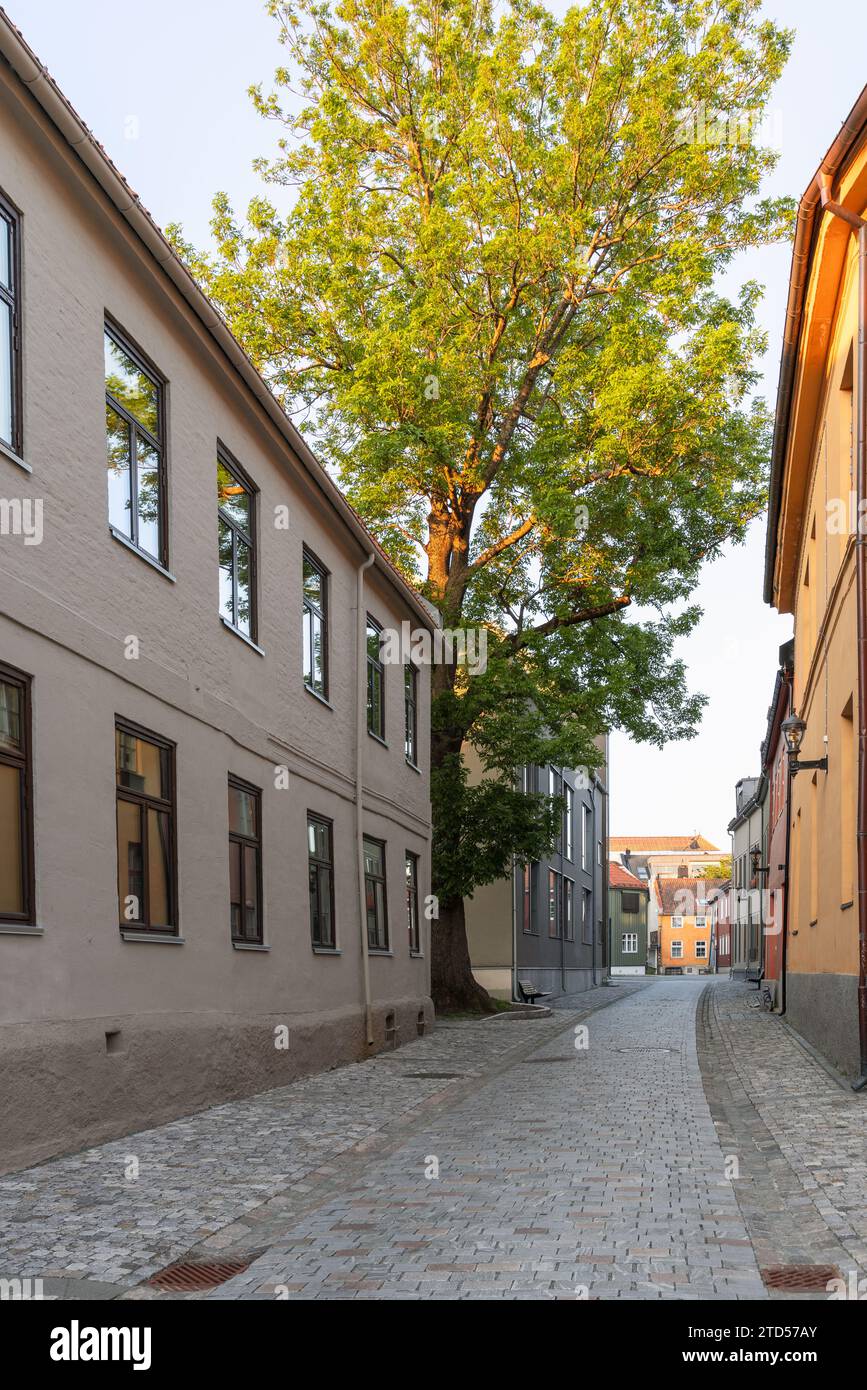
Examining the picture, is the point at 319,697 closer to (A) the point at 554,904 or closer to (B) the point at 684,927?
(A) the point at 554,904

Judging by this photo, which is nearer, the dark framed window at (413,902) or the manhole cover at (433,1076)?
the manhole cover at (433,1076)

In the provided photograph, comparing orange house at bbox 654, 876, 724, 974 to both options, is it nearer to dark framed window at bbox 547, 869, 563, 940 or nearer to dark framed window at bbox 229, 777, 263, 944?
dark framed window at bbox 547, 869, 563, 940

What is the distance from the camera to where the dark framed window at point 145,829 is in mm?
9758

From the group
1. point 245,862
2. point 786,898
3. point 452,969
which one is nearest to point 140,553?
point 245,862

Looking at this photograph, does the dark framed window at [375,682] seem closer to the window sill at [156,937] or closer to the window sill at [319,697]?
the window sill at [319,697]

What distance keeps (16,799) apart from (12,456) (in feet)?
6.62

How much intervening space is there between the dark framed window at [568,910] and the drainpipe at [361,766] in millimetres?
21289

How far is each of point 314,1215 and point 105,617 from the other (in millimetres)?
4424

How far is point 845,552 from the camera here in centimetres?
1272

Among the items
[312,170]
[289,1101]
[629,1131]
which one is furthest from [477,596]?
[629,1131]

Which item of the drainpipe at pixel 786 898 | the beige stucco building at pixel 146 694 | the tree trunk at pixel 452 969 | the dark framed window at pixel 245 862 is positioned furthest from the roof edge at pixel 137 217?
the drainpipe at pixel 786 898

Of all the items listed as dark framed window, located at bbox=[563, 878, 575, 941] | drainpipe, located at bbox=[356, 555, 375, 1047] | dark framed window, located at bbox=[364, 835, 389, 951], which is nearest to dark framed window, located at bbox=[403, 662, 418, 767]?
dark framed window, located at bbox=[364, 835, 389, 951]

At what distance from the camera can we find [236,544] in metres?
12.8

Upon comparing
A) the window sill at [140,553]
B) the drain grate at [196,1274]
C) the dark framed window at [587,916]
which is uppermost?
the window sill at [140,553]
